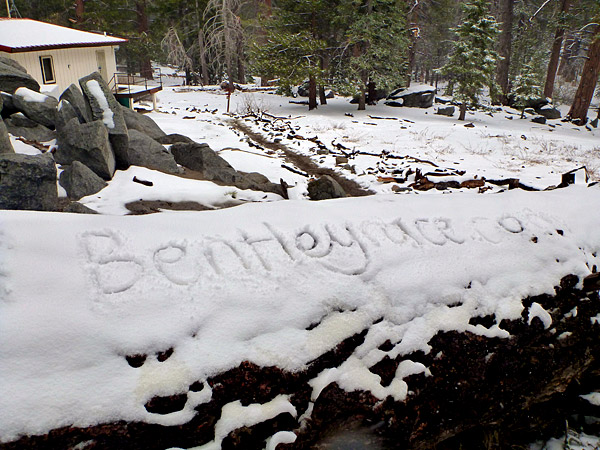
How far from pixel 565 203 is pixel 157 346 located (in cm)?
282

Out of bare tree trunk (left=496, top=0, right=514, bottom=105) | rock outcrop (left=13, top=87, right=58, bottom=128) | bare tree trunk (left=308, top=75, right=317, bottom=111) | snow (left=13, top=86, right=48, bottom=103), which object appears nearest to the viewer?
rock outcrop (left=13, top=87, right=58, bottom=128)

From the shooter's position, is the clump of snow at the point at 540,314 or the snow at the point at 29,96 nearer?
the clump of snow at the point at 540,314

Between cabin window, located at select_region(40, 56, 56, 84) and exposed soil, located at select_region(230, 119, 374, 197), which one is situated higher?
cabin window, located at select_region(40, 56, 56, 84)

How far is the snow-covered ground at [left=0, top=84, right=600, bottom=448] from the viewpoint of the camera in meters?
1.63

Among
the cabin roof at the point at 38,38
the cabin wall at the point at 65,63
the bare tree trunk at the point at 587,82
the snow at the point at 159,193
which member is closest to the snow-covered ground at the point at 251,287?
the snow at the point at 159,193

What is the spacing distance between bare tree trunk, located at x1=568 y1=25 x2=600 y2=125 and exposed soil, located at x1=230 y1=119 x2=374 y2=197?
13.4 metres

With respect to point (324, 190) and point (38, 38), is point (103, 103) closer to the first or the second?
point (324, 190)

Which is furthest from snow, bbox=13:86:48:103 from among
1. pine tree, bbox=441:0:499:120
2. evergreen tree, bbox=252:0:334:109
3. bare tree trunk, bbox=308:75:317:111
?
pine tree, bbox=441:0:499:120

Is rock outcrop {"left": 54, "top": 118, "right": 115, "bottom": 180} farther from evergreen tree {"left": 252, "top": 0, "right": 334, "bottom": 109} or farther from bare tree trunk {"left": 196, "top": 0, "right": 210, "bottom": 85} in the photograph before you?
bare tree trunk {"left": 196, "top": 0, "right": 210, "bottom": 85}

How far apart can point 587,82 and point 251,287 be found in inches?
867

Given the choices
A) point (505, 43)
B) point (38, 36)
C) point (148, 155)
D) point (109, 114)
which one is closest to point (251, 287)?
point (148, 155)

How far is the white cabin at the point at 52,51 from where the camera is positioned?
48.7 ft

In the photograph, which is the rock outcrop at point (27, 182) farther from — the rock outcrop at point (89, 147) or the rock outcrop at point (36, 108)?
the rock outcrop at point (36, 108)

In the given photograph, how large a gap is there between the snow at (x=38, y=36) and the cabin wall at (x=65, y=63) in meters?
0.39
